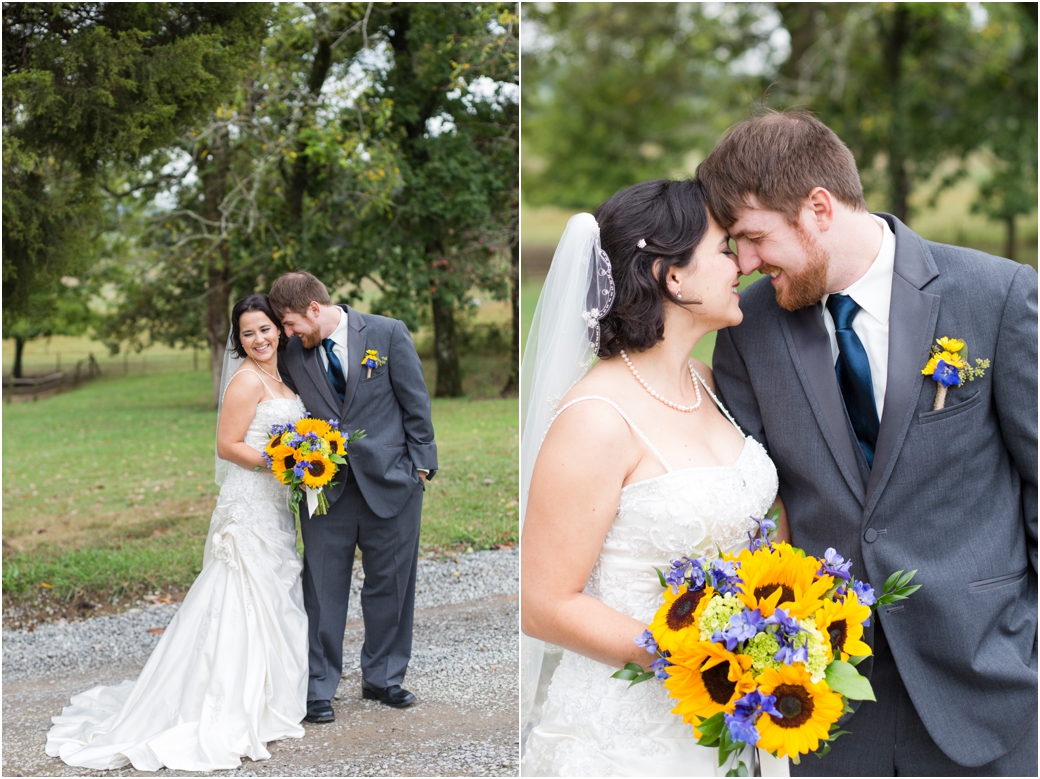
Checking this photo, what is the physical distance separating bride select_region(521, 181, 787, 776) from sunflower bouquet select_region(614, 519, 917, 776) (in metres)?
0.24

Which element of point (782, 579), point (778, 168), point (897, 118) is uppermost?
point (897, 118)

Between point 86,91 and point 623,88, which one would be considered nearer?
point 86,91

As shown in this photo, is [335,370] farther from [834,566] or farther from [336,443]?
[834,566]

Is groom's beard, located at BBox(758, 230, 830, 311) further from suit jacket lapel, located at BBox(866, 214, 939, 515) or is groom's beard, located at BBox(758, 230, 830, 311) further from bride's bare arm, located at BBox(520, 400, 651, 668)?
bride's bare arm, located at BBox(520, 400, 651, 668)

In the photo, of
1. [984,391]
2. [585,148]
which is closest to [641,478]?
[984,391]

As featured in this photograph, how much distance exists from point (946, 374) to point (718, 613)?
0.87 m

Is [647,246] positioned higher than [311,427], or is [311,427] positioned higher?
[647,246]

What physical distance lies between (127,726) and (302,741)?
819 millimetres

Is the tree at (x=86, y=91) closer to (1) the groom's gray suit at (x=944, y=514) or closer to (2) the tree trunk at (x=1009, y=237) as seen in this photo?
(1) the groom's gray suit at (x=944, y=514)

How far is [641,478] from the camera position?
2.24 metres

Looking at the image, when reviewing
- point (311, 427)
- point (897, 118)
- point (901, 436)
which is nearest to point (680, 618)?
point (901, 436)

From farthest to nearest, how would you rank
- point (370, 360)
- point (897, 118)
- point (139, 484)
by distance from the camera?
point (897, 118) < point (139, 484) < point (370, 360)

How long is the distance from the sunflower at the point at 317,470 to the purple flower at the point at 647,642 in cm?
251

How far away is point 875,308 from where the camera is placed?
2320mm
